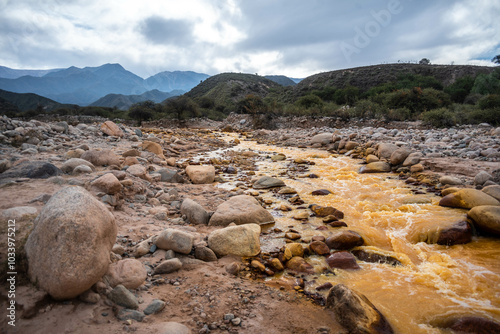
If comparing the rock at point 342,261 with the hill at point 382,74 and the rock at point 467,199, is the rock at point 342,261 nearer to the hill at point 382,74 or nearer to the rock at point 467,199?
the rock at point 467,199

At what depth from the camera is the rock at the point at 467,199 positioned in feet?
16.4

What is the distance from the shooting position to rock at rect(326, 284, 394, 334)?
2.51 meters

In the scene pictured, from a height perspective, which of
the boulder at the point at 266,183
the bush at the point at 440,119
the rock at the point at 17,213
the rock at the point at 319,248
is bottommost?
the rock at the point at 319,248

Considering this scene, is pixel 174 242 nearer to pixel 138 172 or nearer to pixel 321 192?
pixel 138 172

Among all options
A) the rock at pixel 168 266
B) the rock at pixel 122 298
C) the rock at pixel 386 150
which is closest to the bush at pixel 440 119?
the rock at pixel 386 150

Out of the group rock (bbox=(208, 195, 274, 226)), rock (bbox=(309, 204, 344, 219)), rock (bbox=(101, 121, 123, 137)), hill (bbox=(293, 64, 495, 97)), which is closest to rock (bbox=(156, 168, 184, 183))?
rock (bbox=(208, 195, 274, 226))

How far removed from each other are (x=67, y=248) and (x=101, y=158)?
505 centimetres

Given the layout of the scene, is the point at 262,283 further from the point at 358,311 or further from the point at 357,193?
the point at 357,193

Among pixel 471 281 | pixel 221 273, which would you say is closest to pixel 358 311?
pixel 221 273

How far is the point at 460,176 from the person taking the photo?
22.8 ft

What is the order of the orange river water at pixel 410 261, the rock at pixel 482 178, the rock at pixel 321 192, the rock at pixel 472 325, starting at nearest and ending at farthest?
the rock at pixel 472 325 → the orange river water at pixel 410 261 → the rock at pixel 482 178 → the rock at pixel 321 192

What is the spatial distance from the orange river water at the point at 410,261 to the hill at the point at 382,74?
38.7m

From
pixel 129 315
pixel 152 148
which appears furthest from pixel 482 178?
pixel 152 148

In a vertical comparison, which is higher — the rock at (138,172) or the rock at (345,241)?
the rock at (138,172)
